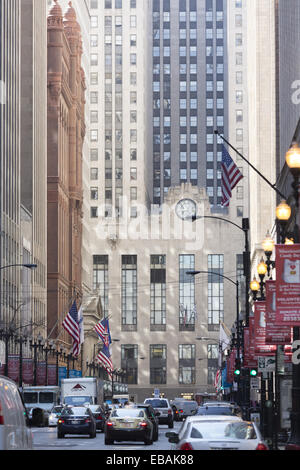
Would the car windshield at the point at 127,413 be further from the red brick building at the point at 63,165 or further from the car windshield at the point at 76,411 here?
the red brick building at the point at 63,165

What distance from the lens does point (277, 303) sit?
1059 inches

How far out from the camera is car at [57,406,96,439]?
47.3 m

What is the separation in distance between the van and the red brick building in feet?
339

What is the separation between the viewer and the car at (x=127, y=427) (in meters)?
39.8

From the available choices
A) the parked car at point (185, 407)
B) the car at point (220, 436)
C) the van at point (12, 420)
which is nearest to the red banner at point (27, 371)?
the parked car at point (185, 407)

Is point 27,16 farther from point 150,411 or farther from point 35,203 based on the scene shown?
point 150,411

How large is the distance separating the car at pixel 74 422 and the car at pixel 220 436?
28.6 meters

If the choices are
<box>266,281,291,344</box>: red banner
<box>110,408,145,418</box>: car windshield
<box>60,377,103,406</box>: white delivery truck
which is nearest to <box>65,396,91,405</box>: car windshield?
<box>60,377,103,406</box>: white delivery truck

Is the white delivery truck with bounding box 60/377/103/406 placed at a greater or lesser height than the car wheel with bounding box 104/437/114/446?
greater

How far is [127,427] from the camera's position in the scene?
4000 cm

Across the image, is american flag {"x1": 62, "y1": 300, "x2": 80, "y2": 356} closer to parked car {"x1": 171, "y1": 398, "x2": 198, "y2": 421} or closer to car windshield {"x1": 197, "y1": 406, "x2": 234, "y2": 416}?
parked car {"x1": 171, "y1": 398, "x2": 198, "y2": 421}

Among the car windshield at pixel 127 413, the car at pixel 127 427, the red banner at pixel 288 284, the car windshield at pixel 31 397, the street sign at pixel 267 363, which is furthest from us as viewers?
the car windshield at pixel 31 397

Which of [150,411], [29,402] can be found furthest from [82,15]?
[150,411]
